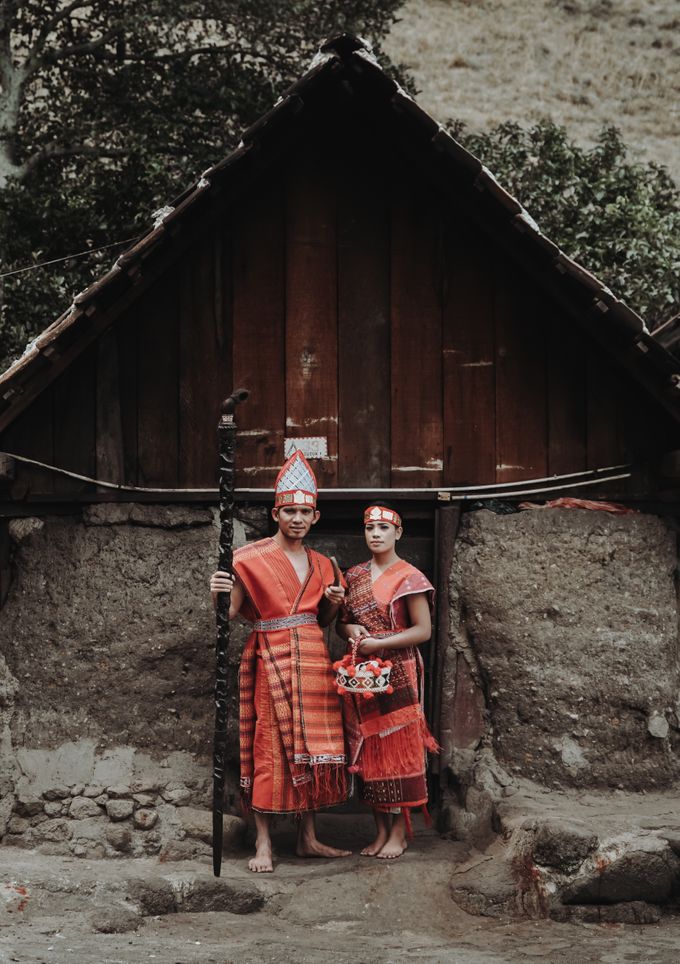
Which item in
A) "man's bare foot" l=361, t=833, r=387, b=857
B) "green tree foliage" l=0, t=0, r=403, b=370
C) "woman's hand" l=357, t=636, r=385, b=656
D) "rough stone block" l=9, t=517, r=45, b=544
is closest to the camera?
"woman's hand" l=357, t=636, r=385, b=656

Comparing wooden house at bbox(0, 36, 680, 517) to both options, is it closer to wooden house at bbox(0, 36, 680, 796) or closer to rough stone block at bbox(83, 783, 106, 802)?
wooden house at bbox(0, 36, 680, 796)

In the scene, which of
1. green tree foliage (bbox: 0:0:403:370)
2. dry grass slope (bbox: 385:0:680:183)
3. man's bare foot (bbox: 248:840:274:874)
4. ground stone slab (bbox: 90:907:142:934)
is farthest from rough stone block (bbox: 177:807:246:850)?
dry grass slope (bbox: 385:0:680:183)

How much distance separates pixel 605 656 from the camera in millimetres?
6180

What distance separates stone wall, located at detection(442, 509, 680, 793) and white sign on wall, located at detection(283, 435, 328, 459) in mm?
866

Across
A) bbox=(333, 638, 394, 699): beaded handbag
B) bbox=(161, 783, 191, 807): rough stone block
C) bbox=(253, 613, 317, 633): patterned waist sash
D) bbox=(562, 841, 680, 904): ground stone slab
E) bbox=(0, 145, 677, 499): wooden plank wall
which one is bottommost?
bbox=(562, 841, 680, 904): ground stone slab

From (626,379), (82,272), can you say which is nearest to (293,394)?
(626,379)

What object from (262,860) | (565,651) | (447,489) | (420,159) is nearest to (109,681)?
(262,860)

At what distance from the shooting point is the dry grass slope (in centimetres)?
2942

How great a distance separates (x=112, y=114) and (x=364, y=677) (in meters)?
8.71

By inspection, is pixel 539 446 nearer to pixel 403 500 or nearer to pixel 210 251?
pixel 403 500

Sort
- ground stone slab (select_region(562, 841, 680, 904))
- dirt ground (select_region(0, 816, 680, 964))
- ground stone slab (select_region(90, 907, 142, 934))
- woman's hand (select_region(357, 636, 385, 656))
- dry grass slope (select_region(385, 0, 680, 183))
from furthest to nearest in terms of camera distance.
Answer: dry grass slope (select_region(385, 0, 680, 183)) → woman's hand (select_region(357, 636, 385, 656)) → ground stone slab (select_region(562, 841, 680, 904)) → ground stone slab (select_region(90, 907, 142, 934)) → dirt ground (select_region(0, 816, 680, 964))

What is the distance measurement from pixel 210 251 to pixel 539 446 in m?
2.10

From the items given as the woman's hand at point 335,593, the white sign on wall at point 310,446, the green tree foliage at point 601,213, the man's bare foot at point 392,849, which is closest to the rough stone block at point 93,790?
the man's bare foot at point 392,849

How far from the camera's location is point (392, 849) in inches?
231
